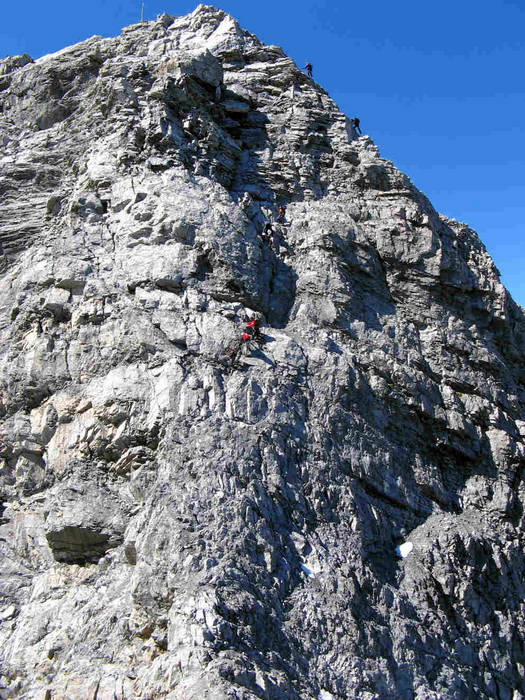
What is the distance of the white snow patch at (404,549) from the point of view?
1984 centimetres

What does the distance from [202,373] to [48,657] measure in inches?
333

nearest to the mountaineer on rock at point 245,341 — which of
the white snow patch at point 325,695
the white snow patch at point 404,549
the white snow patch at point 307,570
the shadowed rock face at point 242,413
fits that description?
the shadowed rock face at point 242,413

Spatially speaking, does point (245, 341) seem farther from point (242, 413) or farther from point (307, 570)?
point (307, 570)

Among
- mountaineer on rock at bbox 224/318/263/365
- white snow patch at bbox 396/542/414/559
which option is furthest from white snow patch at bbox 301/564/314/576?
mountaineer on rock at bbox 224/318/263/365

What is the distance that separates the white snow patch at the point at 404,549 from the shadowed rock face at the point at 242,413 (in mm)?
44

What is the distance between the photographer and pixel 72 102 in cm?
3272

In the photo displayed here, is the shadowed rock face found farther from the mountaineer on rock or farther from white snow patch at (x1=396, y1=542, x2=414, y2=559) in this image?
the mountaineer on rock

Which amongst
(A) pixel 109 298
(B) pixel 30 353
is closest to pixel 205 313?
(A) pixel 109 298

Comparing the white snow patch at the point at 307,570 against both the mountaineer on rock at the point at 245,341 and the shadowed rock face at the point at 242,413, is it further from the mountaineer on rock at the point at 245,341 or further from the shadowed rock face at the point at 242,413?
the mountaineer on rock at the point at 245,341

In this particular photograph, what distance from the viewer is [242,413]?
19.9 m

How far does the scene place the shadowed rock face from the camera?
16.3 m

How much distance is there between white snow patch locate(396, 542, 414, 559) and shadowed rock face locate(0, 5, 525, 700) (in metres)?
0.04

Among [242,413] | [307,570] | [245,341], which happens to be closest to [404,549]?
[307,570]

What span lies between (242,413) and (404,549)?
243 inches
